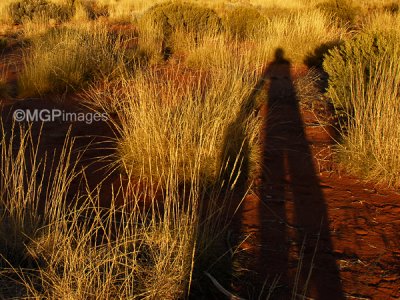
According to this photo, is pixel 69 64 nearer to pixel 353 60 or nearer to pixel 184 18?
pixel 353 60

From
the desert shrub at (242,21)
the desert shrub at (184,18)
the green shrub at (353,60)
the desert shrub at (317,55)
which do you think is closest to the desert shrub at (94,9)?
the desert shrub at (184,18)

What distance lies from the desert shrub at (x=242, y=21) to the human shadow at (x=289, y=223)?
7303mm

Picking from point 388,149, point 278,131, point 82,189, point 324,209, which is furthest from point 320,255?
point 278,131

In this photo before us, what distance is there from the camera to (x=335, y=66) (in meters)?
8.15

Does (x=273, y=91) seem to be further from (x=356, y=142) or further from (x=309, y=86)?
(x=356, y=142)

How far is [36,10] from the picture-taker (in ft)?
61.0

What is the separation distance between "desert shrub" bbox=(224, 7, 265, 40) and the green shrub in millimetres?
5747

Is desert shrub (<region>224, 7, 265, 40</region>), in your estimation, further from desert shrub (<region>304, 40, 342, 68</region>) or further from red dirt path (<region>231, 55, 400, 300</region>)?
red dirt path (<region>231, 55, 400, 300</region>)

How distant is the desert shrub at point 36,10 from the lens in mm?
18062

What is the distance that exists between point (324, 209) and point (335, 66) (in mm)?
4139

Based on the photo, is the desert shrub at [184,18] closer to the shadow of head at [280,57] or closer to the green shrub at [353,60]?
the shadow of head at [280,57]

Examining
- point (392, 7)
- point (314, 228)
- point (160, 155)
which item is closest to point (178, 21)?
point (160, 155)

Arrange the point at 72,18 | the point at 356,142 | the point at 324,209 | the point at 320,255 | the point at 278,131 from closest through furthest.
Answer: the point at 320,255
the point at 324,209
the point at 356,142
the point at 278,131
the point at 72,18

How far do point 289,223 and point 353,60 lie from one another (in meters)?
4.38
